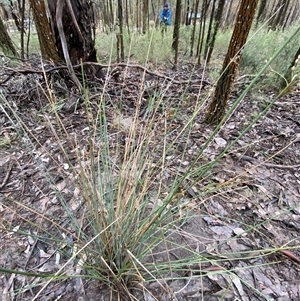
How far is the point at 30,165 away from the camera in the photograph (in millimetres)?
1331

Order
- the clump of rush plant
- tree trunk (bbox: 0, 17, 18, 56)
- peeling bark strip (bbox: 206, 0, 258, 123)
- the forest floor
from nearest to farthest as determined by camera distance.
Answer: the clump of rush plant, the forest floor, peeling bark strip (bbox: 206, 0, 258, 123), tree trunk (bbox: 0, 17, 18, 56)

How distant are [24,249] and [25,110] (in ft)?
4.04

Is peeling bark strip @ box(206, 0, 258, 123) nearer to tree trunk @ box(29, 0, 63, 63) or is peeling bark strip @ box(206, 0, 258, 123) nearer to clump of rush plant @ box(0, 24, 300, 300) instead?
clump of rush plant @ box(0, 24, 300, 300)

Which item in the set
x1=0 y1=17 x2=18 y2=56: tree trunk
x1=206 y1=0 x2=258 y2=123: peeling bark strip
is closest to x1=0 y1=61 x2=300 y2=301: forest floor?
x1=206 y1=0 x2=258 y2=123: peeling bark strip

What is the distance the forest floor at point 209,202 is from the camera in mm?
784

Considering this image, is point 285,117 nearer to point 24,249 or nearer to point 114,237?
point 114,237

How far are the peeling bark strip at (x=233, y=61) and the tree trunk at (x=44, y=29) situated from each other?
1.40 metres

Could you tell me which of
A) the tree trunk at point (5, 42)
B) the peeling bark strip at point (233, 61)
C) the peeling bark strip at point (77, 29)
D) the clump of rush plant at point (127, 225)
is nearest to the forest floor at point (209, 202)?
the clump of rush plant at point (127, 225)

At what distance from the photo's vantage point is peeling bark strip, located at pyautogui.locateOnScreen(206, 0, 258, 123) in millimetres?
1199

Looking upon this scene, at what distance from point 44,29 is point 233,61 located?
1.56 m

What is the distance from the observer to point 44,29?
6.11ft

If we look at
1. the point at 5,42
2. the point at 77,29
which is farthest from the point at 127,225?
the point at 5,42

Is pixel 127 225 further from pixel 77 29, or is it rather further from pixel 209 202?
pixel 77 29

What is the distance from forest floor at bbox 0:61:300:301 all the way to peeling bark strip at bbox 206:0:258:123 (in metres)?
0.15
